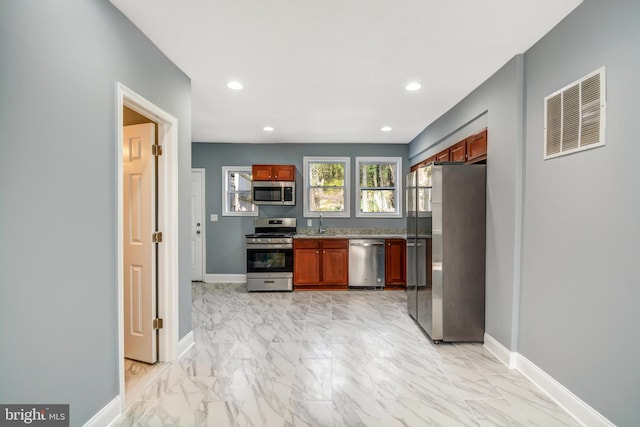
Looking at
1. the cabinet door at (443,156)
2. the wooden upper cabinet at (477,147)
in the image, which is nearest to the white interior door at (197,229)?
the cabinet door at (443,156)

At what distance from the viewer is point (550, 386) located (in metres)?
2.09

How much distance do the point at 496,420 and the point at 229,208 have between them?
16.2 ft

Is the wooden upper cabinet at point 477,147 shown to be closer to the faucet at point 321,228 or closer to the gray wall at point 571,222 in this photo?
the gray wall at point 571,222

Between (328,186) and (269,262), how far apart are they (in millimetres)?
1826

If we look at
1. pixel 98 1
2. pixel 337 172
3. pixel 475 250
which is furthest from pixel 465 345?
pixel 98 1

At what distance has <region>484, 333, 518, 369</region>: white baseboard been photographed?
2.48m

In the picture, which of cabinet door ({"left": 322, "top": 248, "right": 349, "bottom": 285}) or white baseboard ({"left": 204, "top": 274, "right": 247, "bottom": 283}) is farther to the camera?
white baseboard ({"left": 204, "top": 274, "right": 247, "bottom": 283})

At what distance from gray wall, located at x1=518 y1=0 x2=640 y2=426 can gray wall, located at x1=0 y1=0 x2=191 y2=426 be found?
2.92m

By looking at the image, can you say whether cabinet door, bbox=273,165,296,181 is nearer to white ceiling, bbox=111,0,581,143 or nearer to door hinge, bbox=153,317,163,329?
white ceiling, bbox=111,0,581,143

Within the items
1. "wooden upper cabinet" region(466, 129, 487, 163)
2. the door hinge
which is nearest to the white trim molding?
"wooden upper cabinet" region(466, 129, 487, 163)

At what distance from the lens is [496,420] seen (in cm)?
188

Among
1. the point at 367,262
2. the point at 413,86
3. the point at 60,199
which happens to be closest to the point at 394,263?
the point at 367,262

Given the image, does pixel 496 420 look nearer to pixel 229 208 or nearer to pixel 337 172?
pixel 337 172

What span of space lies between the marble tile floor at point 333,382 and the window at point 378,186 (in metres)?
2.50
